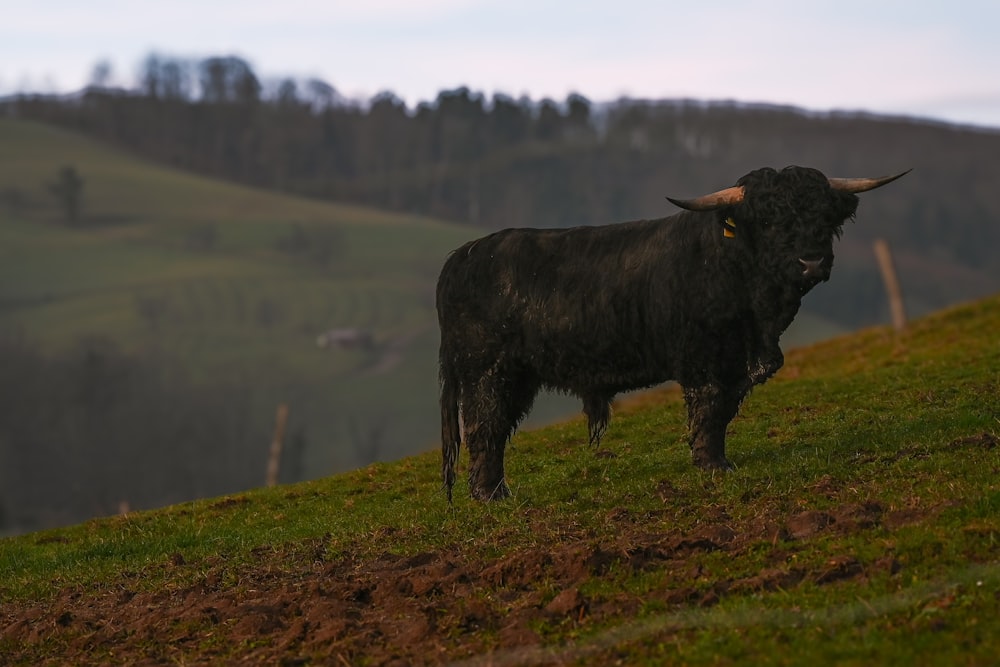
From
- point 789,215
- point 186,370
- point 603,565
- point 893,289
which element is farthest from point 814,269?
point 186,370

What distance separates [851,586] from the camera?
27.9 feet

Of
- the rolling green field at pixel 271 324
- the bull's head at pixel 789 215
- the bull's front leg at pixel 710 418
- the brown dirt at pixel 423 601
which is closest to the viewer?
the brown dirt at pixel 423 601

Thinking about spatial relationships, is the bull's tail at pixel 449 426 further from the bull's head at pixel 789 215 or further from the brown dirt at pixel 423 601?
the bull's head at pixel 789 215

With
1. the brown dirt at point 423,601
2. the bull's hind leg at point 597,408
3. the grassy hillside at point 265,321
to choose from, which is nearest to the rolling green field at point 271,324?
the grassy hillside at point 265,321

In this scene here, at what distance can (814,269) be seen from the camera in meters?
12.7

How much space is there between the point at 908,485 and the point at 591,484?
4210 millimetres

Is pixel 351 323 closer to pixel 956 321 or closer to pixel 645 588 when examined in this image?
pixel 956 321

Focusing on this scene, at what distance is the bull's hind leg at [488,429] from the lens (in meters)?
14.7

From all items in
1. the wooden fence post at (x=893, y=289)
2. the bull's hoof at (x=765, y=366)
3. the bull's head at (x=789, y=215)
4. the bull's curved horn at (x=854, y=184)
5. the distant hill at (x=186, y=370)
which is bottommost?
the distant hill at (x=186, y=370)

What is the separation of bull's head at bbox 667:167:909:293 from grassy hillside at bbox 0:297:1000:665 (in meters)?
2.01

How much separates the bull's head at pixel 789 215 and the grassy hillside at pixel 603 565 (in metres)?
2.01

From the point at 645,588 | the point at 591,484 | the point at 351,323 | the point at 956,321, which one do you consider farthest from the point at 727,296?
the point at 351,323

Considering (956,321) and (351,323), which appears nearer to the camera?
(956,321)

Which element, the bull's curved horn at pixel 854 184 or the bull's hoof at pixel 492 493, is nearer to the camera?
the bull's curved horn at pixel 854 184
